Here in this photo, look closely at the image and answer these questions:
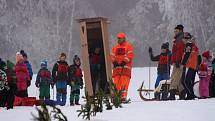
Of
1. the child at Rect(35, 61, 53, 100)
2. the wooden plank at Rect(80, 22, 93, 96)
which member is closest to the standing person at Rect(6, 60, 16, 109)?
the child at Rect(35, 61, 53, 100)

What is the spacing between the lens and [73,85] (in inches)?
465

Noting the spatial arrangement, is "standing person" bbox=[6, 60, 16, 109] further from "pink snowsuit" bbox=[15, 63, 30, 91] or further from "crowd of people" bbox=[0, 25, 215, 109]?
"pink snowsuit" bbox=[15, 63, 30, 91]

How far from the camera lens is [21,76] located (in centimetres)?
1165

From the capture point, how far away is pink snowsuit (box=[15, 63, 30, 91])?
38.1 ft

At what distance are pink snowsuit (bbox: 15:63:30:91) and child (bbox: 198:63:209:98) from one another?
15.0ft

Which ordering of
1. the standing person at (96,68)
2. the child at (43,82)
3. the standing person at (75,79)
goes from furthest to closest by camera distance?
the child at (43,82) < the standing person at (75,79) < the standing person at (96,68)

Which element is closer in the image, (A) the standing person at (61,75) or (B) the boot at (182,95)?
(B) the boot at (182,95)

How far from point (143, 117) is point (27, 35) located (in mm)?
39587

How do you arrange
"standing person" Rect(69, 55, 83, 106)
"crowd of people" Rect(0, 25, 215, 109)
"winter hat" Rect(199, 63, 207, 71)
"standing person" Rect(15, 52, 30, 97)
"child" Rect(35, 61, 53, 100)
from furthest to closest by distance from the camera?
"child" Rect(35, 61, 53, 100) < "standing person" Rect(69, 55, 83, 106) < "standing person" Rect(15, 52, 30, 97) < "winter hat" Rect(199, 63, 207, 71) < "crowd of people" Rect(0, 25, 215, 109)

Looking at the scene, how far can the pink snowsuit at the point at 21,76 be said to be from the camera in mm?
11602

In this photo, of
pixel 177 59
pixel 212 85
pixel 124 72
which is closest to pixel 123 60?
pixel 124 72


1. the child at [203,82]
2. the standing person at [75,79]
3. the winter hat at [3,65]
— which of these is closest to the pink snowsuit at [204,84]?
the child at [203,82]

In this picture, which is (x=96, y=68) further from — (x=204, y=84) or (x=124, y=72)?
(x=204, y=84)

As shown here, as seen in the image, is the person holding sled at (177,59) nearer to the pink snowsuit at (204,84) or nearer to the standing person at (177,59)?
the standing person at (177,59)
